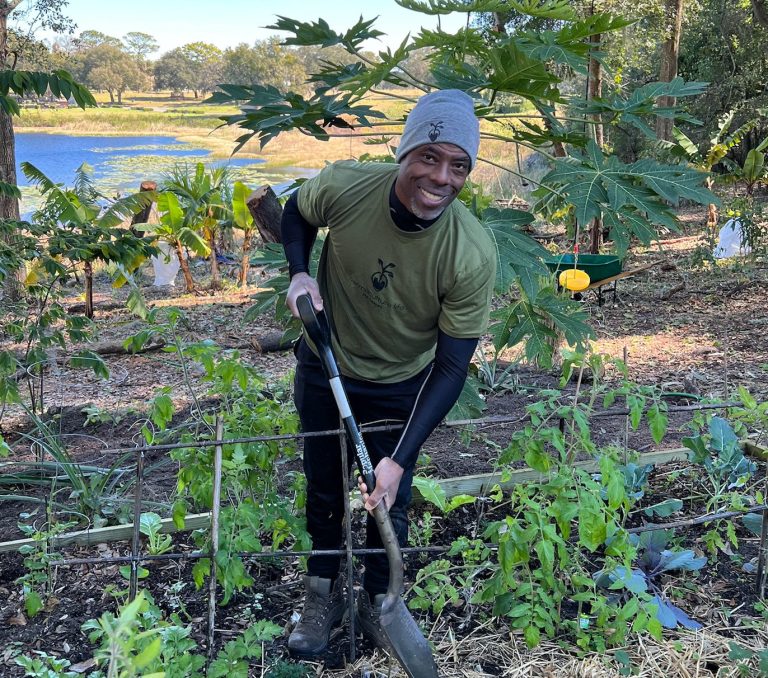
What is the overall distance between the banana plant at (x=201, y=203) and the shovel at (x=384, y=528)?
720 centimetres

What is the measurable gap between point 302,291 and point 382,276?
0.25 m

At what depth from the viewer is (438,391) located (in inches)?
86.9

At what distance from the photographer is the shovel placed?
2.22 metres

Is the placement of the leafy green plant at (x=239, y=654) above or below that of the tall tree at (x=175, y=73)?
below

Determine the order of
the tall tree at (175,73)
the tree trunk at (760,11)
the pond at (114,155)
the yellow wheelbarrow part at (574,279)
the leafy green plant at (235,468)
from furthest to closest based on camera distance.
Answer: the tall tree at (175,73), the pond at (114,155), the tree trunk at (760,11), the yellow wheelbarrow part at (574,279), the leafy green plant at (235,468)

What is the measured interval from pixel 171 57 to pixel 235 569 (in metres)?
55.8

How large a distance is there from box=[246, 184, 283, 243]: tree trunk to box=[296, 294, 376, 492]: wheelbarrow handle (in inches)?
111

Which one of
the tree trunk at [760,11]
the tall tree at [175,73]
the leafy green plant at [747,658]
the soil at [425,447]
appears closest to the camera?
the leafy green plant at [747,658]

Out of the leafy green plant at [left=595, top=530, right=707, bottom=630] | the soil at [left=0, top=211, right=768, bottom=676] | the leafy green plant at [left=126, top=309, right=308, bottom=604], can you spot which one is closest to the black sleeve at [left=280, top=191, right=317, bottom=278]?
the leafy green plant at [left=126, top=309, right=308, bottom=604]

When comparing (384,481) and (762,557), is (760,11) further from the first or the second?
(384,481)

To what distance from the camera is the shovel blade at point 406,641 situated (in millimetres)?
2234

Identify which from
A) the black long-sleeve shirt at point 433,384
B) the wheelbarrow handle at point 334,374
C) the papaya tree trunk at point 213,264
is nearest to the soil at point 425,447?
the papaya tree trunk at point 213,264

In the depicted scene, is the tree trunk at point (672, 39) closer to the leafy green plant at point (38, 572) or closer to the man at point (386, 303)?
the man at point (386, 303)

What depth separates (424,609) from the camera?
2.74 metres
